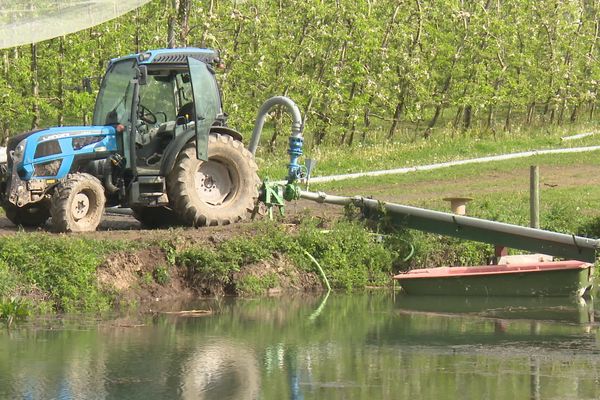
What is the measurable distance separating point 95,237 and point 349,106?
62.7 feet

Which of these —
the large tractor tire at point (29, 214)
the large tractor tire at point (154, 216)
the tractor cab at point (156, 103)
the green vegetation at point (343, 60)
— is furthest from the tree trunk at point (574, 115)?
the large tractor tire at point (29, 214)

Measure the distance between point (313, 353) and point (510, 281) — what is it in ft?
17.6

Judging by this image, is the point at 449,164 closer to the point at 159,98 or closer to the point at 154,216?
the point at 154,216

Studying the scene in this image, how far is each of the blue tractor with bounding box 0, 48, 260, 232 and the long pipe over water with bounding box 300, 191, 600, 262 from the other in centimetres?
147

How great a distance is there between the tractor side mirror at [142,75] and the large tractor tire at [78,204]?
5.01 ft

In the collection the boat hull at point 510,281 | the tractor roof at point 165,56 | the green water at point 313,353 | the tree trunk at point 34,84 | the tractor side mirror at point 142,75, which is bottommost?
the green water at point 313,353

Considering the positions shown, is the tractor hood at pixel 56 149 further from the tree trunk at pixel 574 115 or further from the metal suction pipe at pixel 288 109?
the tree trunk at pixel 574 115

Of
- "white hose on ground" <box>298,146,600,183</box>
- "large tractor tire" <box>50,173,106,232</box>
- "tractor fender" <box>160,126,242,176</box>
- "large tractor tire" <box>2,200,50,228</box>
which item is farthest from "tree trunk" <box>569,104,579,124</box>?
"large tractor tire" <box>50,173,106,232</box>

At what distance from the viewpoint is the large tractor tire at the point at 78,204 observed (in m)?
16.3

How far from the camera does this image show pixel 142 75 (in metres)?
16.8

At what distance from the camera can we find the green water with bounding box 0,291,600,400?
10562 millimetres

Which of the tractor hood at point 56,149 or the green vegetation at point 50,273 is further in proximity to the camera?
the tractor hood at point 56,149

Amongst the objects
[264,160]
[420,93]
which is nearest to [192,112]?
[264,160]

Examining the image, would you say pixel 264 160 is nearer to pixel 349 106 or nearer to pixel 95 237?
pixel 349 106
